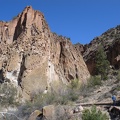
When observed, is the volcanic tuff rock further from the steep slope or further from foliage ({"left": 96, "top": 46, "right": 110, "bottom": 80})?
the steep slope

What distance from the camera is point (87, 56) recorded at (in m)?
55.4

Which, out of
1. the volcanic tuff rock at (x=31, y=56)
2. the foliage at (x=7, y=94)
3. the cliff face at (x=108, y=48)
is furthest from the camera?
the cliff face at (x=108, y=48)

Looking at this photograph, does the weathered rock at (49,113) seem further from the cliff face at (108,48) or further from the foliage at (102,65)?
the cliff face at (108,48)

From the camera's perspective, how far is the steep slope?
166 feet

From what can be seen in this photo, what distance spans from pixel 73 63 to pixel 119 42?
14.5 metres

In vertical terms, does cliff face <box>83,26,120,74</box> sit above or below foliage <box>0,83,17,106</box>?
above

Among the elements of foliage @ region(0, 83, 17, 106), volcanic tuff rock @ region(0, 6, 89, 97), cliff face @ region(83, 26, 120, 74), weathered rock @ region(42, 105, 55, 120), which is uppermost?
cliff face @ region(83, 26, 120, 74)

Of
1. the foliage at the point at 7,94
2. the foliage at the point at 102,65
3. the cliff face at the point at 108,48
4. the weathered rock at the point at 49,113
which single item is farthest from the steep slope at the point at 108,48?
the weathered rock at the point at 49,113

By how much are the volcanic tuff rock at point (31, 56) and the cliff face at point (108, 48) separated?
13562 millimetres

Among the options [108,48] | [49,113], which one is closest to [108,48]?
[108,48]

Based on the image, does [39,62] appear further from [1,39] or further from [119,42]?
[119,42]

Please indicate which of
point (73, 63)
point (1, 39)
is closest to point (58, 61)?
point (73, 63)

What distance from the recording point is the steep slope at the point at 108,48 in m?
50.5

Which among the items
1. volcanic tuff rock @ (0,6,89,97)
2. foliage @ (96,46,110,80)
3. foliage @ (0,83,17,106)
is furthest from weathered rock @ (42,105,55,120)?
foliage @ (96,46,110,80)
